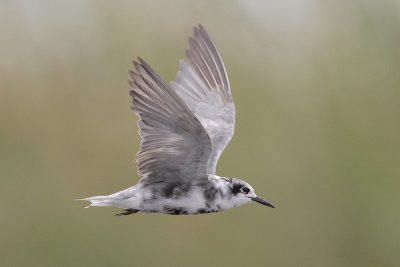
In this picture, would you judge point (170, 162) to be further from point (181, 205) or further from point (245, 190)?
point (245, 190)

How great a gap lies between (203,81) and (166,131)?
1552 millimetres

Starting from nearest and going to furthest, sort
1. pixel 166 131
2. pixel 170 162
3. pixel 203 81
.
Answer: pixel 166 131
pixel 170 162
pixel 203 81

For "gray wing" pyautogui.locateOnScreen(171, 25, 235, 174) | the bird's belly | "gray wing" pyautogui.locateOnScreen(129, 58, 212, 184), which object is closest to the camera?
"gray wing" pyautogui.locateOnScreen(129, 58, 212, 184)

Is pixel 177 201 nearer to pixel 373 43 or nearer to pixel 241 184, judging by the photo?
pixel 241 184

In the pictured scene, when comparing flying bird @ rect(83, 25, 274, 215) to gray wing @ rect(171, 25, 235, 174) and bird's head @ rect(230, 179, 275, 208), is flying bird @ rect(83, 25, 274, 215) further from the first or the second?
gray wing @ rect(171, 25, 235, 174)

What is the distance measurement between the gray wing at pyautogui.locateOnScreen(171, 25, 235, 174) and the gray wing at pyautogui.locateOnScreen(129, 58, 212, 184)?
3.98 feet

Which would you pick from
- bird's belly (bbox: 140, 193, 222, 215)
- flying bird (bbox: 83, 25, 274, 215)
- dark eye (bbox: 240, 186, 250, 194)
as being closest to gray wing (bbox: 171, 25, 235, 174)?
flying bird (bbox: 83, 25, 274, 215)

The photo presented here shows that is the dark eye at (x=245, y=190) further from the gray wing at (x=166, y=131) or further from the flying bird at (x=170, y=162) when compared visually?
the gray wing at (x=166, y=131)

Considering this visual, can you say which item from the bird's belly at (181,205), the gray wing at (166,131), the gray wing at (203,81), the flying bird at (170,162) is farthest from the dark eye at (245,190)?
the gray wing at (203,81)

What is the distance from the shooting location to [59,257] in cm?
1052

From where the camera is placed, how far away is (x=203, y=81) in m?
8.74

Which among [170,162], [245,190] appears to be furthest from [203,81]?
[170,162]

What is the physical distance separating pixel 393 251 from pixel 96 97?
2909 mm

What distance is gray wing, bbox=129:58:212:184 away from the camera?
7.11 meters
